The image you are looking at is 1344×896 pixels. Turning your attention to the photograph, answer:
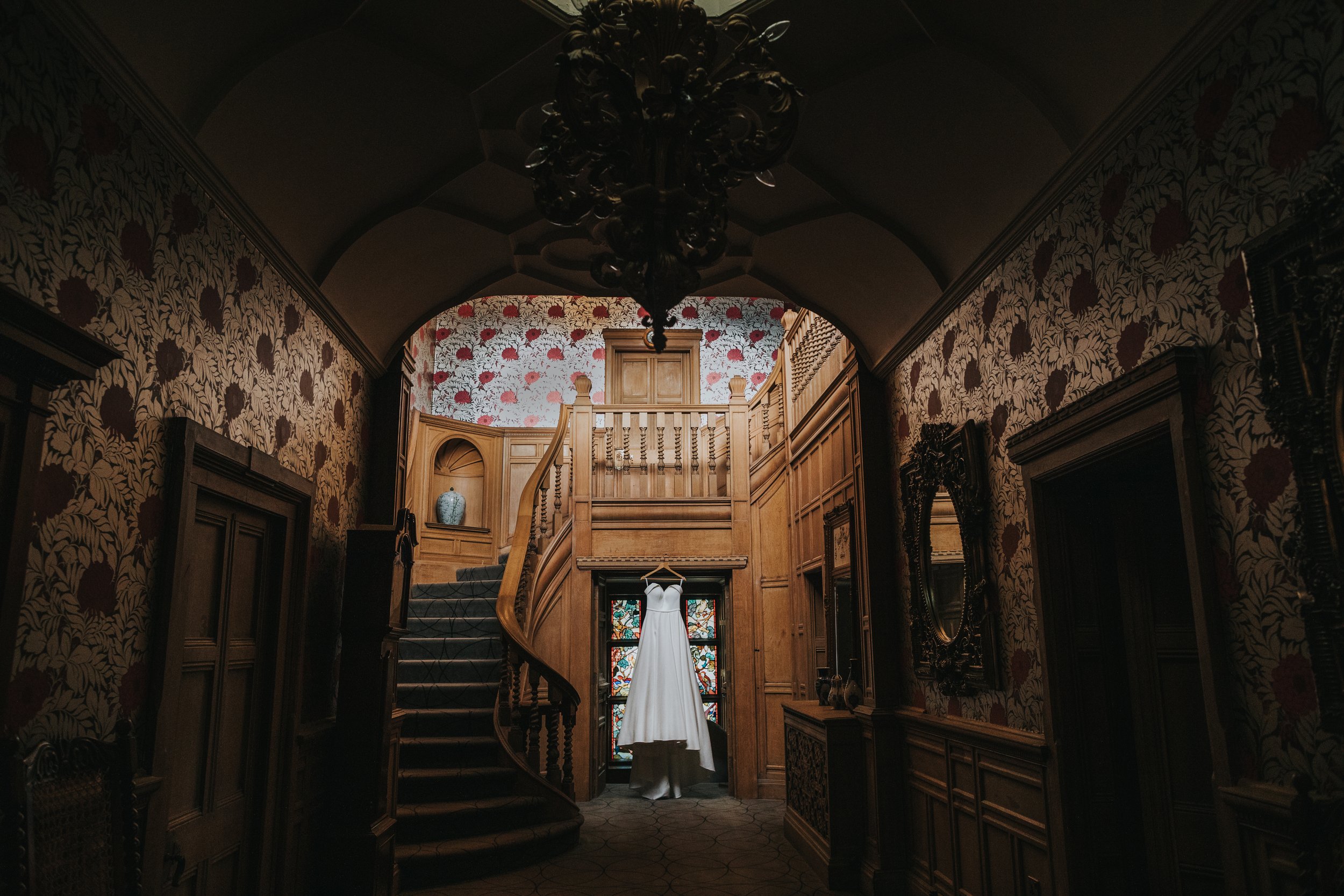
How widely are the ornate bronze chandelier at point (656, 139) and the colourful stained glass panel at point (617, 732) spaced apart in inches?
320

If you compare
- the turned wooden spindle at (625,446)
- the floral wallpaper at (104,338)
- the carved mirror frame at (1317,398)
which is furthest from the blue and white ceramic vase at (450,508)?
the carved mirror frame at (1317,398)

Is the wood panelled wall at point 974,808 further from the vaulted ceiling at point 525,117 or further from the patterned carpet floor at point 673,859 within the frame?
the vaulted ceiling at point 525,117

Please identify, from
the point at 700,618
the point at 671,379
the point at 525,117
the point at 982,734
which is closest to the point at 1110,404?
the point at 982,734

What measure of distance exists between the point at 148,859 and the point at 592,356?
861 cm

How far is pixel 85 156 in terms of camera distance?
240cm

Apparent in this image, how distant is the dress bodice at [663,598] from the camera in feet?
28.3

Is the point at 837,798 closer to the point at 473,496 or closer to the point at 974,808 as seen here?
the point at 974,808

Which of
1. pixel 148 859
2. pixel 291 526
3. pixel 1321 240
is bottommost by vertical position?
pixel 148 859

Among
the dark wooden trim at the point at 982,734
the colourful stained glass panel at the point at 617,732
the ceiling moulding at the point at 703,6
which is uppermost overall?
the ceiling moulding at the point at 703,6

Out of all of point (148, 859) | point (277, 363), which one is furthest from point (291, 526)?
point (148, 859)

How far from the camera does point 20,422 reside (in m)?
2.07

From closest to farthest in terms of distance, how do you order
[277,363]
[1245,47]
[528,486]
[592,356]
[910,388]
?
[1245,47] < [277,363] < [910,388] < [528,486] < [592,356]

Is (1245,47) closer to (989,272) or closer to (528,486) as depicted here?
(989,272)

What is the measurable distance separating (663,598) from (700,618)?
1.42 metres
